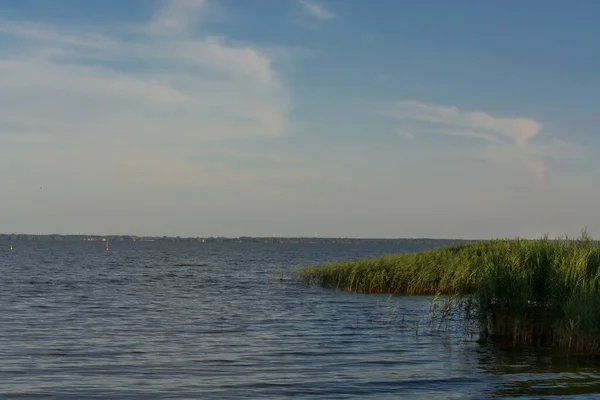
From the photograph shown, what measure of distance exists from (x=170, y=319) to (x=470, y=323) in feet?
46.2

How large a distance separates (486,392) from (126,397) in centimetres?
895

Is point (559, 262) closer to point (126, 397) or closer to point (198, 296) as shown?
point (126, 397)

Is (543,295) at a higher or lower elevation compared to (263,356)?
higher

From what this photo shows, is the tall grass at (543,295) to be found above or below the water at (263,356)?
above

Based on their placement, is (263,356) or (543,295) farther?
(543,295)

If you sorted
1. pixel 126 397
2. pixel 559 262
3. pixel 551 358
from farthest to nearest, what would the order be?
pixel 559 262, pixel 551 358, pixel 126 397

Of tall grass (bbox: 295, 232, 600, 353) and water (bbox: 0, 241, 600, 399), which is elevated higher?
tall grass (bbox: 295, 232, 600, 353)

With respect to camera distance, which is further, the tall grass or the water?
the tall grass

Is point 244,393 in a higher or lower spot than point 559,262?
lower

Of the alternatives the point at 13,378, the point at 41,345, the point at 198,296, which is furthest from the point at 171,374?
the point at 198,296

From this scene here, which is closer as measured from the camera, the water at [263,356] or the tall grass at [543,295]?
the water at [263,356]

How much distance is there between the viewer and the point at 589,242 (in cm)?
2678

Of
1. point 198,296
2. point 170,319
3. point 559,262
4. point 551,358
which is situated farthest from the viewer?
point 198,296

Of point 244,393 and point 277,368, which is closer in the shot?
point 244,393
